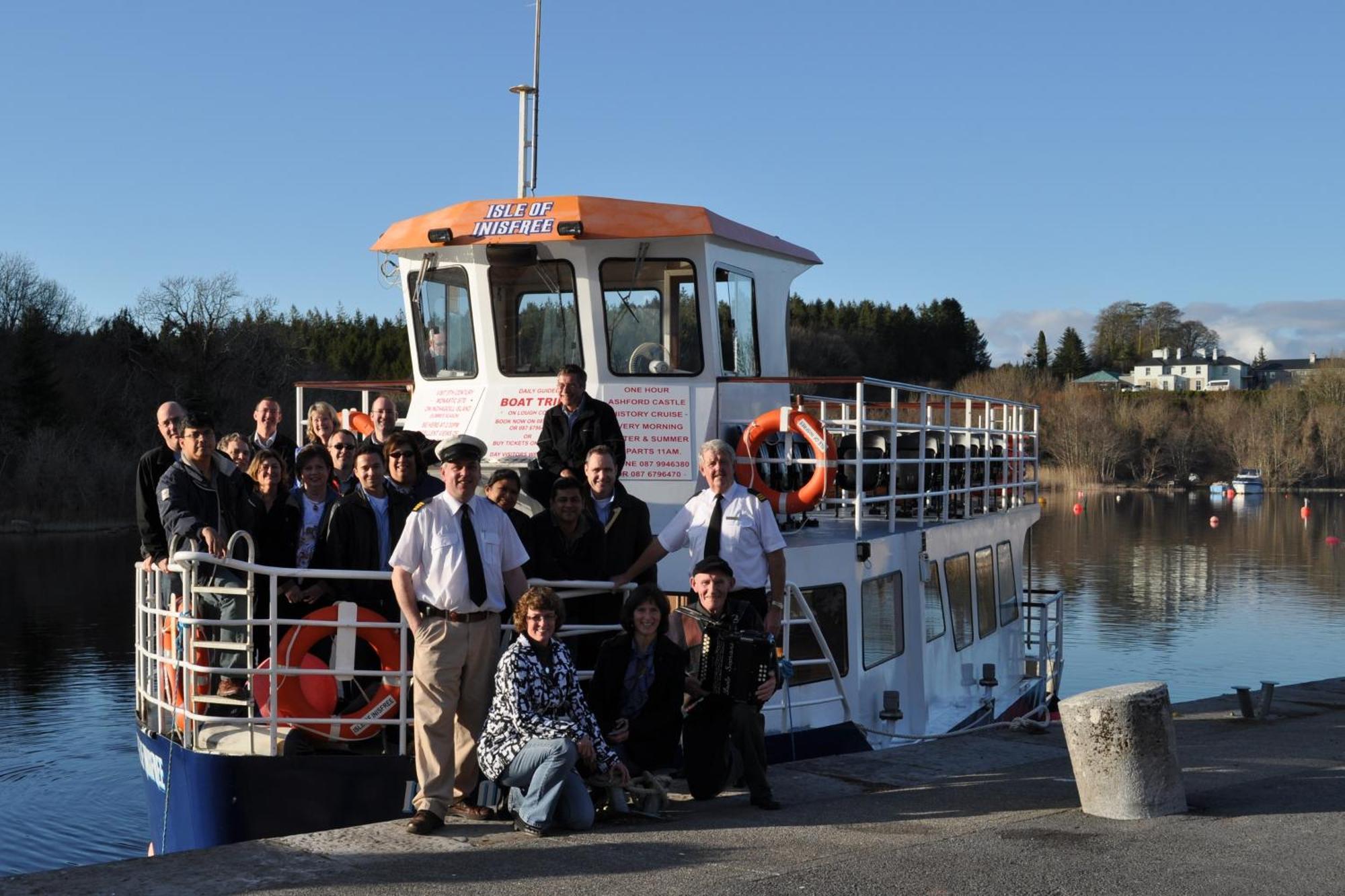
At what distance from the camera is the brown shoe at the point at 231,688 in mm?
7473

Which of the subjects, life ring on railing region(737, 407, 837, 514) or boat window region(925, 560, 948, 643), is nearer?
life ring on railing region(737, 407, 837, 514)

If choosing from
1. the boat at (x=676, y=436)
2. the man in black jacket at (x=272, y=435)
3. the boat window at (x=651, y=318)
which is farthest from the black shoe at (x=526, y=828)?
the boat window at (x=651, y=318)

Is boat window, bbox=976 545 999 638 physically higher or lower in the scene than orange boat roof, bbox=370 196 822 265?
lower

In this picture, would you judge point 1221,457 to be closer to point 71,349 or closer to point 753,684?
point 71,349

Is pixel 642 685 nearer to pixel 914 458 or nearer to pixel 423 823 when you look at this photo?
pixel 423 823

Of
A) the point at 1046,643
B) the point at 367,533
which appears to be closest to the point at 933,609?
the point at 1046,643

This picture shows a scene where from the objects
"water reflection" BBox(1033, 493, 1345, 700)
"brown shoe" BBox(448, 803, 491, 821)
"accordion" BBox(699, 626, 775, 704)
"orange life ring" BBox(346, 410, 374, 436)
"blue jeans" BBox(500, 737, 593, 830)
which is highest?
"orange life ring" BBox(346, 410, 374, 436)

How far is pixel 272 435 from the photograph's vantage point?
368 inches

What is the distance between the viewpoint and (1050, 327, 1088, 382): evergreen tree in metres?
164

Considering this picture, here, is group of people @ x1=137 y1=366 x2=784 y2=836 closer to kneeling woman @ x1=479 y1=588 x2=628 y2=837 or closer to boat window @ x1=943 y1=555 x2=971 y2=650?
kneeling woman @ x1=479 y1=588 x2=628 y2=837

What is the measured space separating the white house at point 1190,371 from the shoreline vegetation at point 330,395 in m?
55.1

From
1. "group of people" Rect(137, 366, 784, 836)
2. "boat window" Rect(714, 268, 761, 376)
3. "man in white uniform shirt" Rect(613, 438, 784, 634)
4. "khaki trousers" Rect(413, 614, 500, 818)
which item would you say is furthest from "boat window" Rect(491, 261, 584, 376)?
"khaki trousers" Rect(413, 614, 500, 818)

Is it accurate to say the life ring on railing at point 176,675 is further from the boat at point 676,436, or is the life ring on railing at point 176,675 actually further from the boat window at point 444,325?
the boat window at point 444,325

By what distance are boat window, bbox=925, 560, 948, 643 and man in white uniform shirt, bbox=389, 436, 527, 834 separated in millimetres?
5773
